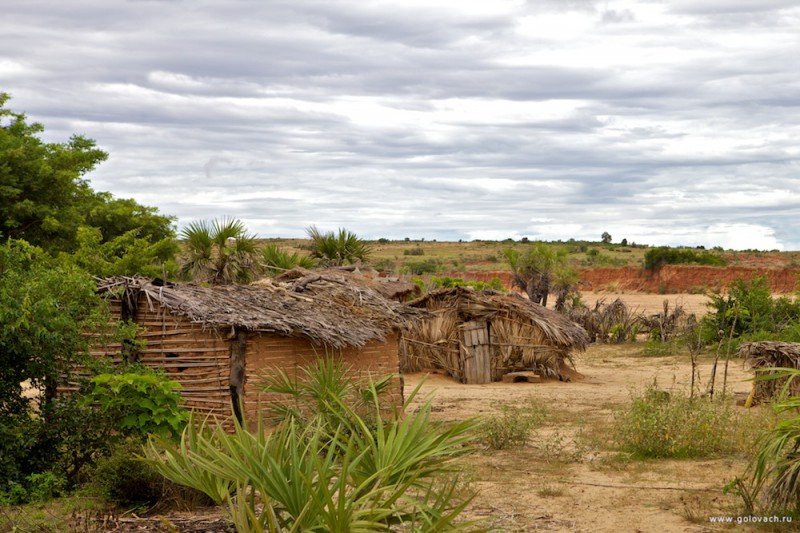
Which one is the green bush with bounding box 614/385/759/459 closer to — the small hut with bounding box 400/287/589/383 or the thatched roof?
the thatched roof

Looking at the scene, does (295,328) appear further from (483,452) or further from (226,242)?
(226,242)

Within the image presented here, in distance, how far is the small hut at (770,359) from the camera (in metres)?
13.7

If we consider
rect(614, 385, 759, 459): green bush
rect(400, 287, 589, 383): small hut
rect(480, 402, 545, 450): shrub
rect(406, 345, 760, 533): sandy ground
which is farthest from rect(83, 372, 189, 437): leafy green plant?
rect(400, 287, 589, 383): small hut

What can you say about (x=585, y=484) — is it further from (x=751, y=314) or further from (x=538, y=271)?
(x=538, y=271)

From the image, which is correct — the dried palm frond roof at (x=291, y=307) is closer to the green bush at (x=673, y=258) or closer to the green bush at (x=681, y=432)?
the green bush at (x=681, y=432)

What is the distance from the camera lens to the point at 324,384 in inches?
310

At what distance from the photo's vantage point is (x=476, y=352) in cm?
2084

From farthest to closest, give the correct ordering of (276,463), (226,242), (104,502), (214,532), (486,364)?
1. (486,364)
2. (226,242)
3. (104,502)
4. (214,532)
5. (276,463)

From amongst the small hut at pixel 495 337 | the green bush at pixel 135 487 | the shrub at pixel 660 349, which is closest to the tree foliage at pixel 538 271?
the shrub at pixel 660 349

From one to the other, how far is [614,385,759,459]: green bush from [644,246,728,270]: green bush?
1653 inches

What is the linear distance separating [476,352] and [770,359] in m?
7.95

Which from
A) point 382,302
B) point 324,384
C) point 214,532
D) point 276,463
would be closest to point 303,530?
point 276,463

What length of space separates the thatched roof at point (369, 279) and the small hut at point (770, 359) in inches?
278

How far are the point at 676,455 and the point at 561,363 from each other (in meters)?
9.89
